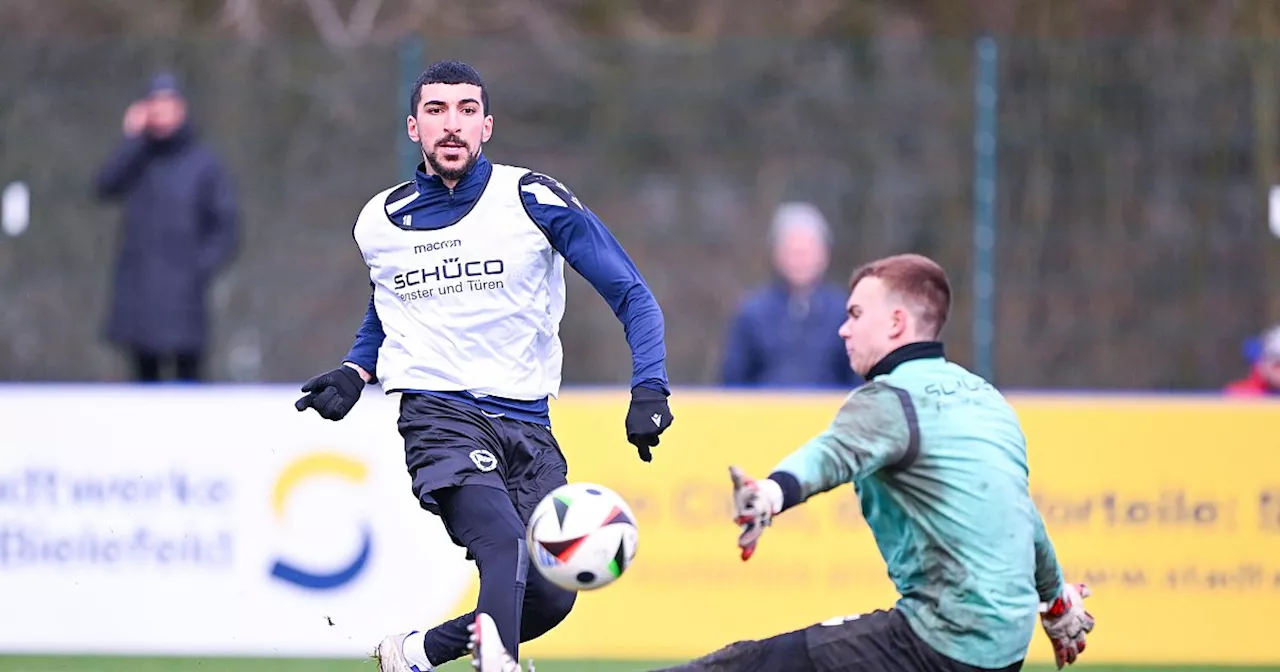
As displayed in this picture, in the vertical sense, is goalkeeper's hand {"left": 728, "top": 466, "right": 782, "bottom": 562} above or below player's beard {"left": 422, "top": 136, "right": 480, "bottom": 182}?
below

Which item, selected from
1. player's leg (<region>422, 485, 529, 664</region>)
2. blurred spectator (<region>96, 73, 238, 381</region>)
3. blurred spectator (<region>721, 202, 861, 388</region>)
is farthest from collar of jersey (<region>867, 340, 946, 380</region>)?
blurred spectator (<region>96, 73, 238, 381</region>)

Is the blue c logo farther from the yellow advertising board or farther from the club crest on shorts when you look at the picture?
the club crest on shorts

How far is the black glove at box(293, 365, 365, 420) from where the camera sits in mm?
6086

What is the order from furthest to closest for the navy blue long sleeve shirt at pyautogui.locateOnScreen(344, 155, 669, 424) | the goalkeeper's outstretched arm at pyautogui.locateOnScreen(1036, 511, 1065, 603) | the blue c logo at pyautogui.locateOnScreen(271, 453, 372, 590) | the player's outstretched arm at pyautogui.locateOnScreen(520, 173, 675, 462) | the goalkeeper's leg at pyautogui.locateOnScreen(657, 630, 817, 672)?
1. the blue c logo at pyautogui.locateOnScreen(271, 453, 372, 590)
2. the navy blue long sleeve shirt at pyautogui.locateOnScreen(344, 155, 669, 424)
3. the player's outstretched arm at pyautogui.locateOnScreen(520, 173, 675, 462)
4. the goalkeeper's outstretched arm at pyautogui.locateOnScreen(1036, 511, 1065, 603)
5. the goalkeeper's leg at pyautogui.locateOnScreen(657, 630, 817, 672)

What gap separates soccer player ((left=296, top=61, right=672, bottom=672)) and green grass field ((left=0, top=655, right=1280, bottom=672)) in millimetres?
2071

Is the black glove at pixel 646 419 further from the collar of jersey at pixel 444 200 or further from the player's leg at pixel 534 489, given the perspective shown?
the collar of jersey at pixel 444 200

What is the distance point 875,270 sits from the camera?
499 cm

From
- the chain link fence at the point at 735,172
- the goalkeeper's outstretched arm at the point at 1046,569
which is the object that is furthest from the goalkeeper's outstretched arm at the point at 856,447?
the chain link fence at the point at 735,172

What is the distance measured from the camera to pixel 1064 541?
8.49 meters

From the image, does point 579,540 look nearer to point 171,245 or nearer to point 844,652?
point 844,652

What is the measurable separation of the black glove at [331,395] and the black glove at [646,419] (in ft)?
3.53

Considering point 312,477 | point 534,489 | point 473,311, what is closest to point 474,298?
point 473,311

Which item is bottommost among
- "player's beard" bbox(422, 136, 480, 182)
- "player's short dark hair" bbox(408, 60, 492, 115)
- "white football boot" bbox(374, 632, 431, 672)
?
"white football boot" bbox(374, 632, 431, 672)

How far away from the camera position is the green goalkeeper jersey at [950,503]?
→ 472 cm
